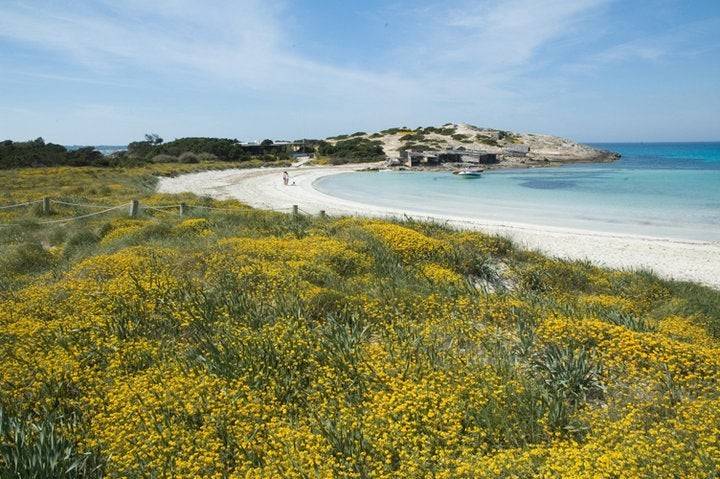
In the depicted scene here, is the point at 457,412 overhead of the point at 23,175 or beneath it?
beneath

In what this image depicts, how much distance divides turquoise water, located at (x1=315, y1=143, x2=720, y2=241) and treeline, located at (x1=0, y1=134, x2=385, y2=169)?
25562mm

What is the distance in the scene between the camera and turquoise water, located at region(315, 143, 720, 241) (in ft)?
82.1

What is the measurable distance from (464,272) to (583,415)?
7103mm

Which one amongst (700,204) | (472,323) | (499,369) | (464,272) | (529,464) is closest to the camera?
(529,464)

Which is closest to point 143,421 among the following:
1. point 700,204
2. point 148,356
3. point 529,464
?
point 148,356

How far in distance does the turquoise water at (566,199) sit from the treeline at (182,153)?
2556 centimetres

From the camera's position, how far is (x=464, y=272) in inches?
498

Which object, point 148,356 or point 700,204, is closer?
point 148,356

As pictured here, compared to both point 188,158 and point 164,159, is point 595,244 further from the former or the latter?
point 164,159

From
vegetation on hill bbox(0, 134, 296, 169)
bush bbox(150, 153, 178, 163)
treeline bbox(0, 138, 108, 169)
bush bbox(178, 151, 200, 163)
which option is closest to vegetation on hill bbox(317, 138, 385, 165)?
vegetation on hill bbox(0, 134, 296, 169)

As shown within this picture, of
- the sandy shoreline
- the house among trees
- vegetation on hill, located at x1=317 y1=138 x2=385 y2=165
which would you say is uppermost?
vegetation on hill, located at x1=317 y1=138 x2=385 y2=165

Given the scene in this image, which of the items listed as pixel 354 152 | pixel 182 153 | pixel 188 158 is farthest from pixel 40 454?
pixel 354 152

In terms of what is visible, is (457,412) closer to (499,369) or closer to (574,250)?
(499,369)

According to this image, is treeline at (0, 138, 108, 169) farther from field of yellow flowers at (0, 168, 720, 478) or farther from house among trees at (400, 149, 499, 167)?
field of yellow flowers at (0, 168, 720, 478)
